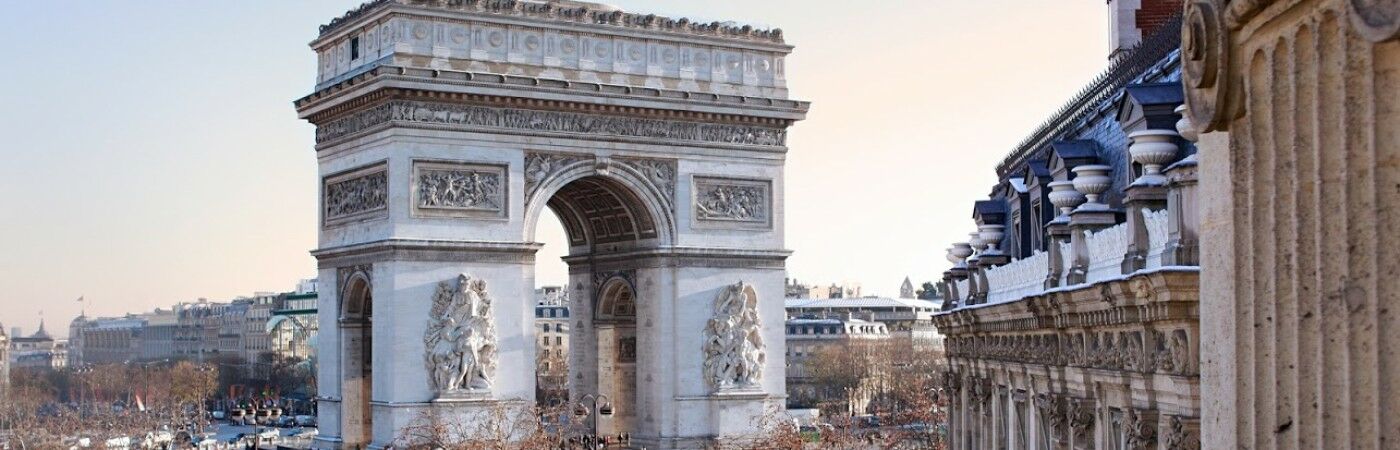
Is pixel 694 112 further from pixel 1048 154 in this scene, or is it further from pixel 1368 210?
pixel 1368 210

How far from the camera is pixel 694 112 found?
44031 millimetres

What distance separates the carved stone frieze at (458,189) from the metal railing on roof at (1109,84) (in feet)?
57.5

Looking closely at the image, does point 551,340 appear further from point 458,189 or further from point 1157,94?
point 1157,94

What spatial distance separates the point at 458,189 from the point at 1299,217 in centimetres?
3762

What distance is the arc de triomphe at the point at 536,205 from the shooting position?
40.7 metres

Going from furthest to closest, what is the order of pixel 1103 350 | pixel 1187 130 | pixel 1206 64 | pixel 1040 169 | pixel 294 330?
pixel 294 330 < pixel 1040 169 < pixel 1103 350 < pixel 1187 130 < pixel 1206 64

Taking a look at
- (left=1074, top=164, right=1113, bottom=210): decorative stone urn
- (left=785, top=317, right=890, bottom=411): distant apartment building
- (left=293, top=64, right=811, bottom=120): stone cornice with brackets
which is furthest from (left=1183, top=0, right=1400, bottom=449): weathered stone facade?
(left=785, top=317, right=890, bottom=411): distant apartment building

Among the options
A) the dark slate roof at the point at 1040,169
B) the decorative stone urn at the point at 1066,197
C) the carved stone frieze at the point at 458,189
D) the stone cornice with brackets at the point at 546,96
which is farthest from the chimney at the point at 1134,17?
the carved stone frieze at the point at 458,189

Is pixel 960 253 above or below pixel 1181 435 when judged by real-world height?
above

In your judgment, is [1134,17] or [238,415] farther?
[238,415]

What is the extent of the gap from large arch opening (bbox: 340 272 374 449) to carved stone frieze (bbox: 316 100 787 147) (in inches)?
134

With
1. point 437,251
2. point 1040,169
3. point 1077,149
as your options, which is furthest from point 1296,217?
point 437,251

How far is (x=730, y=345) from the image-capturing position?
4425 cm

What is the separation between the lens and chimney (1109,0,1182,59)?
79.2 feet
